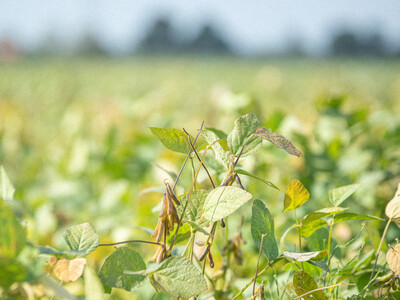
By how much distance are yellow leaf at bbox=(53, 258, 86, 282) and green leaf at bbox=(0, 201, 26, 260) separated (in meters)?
0.06

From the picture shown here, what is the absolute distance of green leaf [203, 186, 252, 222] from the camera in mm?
232

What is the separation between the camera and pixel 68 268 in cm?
25

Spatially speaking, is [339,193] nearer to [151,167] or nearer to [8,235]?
[8,235]

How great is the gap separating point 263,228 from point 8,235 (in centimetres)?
16

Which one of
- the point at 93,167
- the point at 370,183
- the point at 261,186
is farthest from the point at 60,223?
the point at 370,183

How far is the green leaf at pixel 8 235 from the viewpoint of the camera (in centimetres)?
18

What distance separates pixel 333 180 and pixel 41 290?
0.52 metres

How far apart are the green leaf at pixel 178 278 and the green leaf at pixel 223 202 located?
34mm

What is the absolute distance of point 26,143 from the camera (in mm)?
1065

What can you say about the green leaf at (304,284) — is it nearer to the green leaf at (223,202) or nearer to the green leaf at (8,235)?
the green leaf at (223,202)

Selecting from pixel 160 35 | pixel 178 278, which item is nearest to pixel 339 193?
pixel 178 278

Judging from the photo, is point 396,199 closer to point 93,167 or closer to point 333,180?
point 333,180

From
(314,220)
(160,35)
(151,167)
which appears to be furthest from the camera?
(160,35)

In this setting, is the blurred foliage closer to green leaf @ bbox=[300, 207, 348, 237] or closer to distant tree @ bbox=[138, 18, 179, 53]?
green leaf @ bbox=[300, 207, 348, 237]
